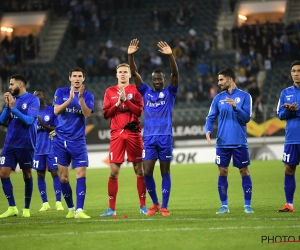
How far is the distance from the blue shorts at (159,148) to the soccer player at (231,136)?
70 centimetres

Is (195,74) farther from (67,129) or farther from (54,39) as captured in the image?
(67,129)

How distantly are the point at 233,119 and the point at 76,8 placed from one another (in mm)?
30933

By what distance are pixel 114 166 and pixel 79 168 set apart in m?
0.60

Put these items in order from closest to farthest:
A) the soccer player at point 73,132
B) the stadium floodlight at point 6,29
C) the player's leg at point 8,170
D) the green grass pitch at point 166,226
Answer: the green grass pitch at point 166,226, the soccer player at point 73,132, the player's leg at point 8,170, the stadium floodlight at point 6,29

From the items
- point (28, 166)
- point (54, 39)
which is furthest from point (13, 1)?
point (28, 166)

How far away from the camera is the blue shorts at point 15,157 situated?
12.8 meters

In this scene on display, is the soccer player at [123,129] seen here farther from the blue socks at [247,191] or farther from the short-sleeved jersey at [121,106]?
the blue socks at [247,191]

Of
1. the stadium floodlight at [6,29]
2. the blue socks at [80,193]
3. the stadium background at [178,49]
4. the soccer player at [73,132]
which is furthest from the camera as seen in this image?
the stadium floodlight at [6,29]

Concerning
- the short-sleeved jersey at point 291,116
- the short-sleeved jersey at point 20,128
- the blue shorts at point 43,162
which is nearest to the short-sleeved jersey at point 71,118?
the short-sleeved jersey at point 20,128

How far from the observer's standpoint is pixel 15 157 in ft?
42.4

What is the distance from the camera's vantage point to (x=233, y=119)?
12102 mm

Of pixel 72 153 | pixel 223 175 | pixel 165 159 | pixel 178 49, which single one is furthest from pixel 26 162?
pixel 178 49

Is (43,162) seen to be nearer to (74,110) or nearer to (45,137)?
(45,137)

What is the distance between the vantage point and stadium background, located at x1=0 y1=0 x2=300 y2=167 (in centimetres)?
3033
